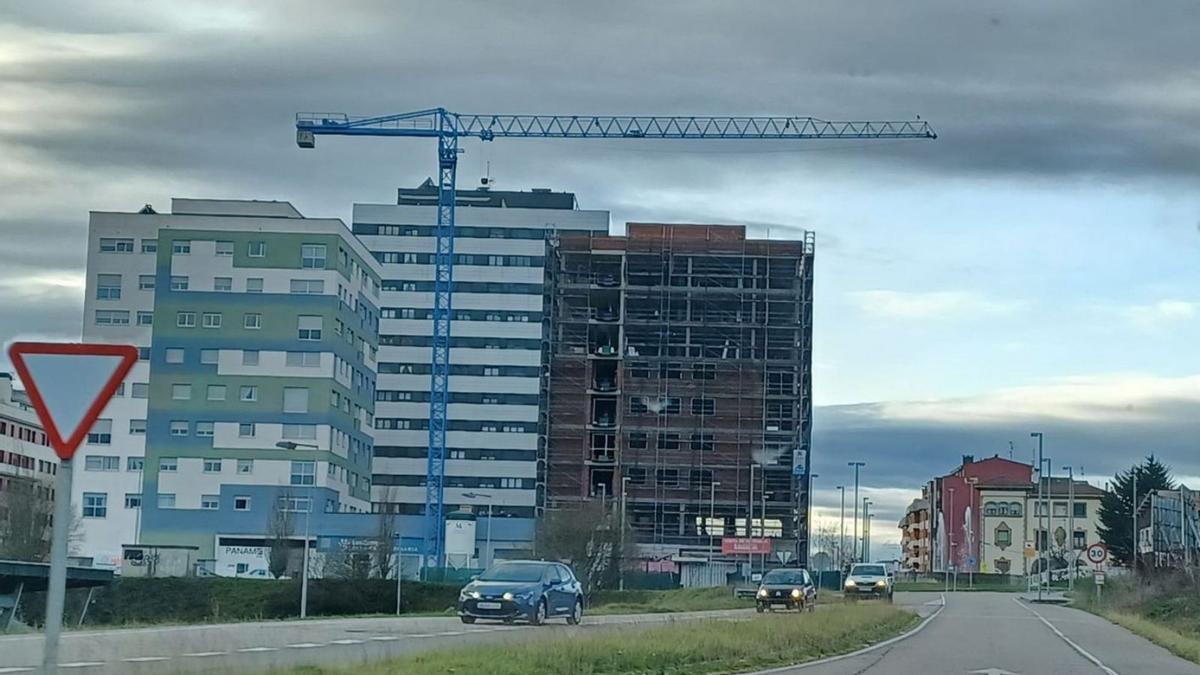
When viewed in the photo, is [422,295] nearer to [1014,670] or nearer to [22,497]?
[22,497]

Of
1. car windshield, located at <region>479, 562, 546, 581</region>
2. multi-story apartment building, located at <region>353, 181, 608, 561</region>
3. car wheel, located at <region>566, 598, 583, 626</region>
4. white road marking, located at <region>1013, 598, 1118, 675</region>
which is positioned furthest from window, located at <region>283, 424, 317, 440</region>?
car windshield, located at <region>479, 562, 546, 581</region>

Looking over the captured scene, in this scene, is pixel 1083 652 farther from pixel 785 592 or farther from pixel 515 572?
pixel 785 592

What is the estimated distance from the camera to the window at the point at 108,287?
10900cm

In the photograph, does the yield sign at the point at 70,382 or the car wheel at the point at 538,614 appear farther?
the car wheel at the point at 538,614

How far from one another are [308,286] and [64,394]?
92.8 metres

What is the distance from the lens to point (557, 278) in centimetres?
13425

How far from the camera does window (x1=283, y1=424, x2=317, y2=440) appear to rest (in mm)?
98500

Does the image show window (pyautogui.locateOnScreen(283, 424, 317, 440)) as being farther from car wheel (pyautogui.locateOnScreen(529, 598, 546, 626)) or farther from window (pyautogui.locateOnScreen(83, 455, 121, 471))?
car wheel (pyautogui.locateOnScreen(529, 598, 546, 626))

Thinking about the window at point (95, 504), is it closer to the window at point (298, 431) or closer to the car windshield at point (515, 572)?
the window at point (298, 431)

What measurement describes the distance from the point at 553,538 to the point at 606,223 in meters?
61.6

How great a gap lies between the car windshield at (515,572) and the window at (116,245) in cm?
7999

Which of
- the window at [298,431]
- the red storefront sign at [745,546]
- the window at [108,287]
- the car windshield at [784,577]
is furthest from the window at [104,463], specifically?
the car windshield at [784,577]

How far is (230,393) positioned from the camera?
98.9m

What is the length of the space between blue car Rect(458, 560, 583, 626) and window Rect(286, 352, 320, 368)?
64.4m
